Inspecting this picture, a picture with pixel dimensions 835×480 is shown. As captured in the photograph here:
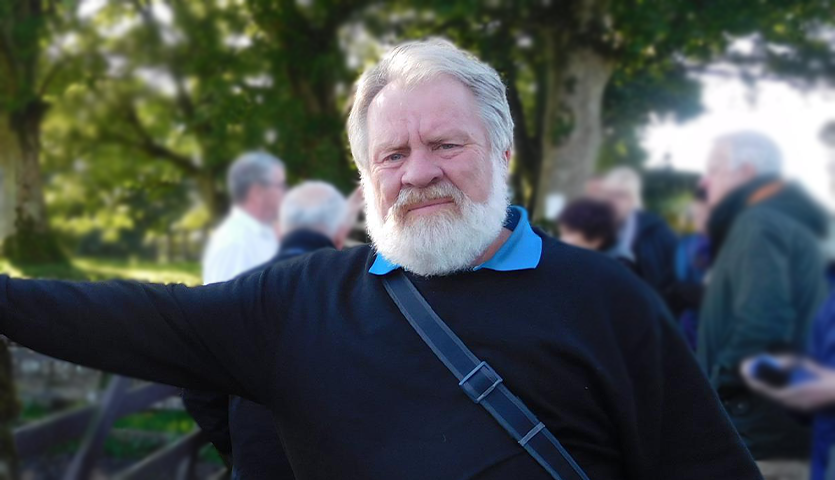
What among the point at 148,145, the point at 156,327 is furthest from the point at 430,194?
the point at 148,145

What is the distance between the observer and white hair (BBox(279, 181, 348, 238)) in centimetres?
384

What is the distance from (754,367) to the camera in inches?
111

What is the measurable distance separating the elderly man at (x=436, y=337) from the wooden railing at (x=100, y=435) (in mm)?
2122

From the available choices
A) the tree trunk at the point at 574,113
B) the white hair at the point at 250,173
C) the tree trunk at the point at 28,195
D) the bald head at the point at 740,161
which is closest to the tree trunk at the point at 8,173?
the tree trunk at the point at 28,195

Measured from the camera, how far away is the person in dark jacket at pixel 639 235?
443 cm

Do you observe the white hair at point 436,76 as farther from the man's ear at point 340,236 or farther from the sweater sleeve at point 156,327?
the man's ear at point 340,236

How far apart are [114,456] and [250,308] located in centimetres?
480

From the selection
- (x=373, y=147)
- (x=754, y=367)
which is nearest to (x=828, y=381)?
(x=754, y=367)

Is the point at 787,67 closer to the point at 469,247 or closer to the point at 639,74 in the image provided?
the point at 639,74

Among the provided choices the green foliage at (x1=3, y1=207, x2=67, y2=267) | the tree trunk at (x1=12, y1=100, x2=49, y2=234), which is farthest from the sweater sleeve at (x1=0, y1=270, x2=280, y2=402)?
the tree trunk at (x1=12, y1=100, x2=49, y2=234)

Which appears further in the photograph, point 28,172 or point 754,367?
point 28,172

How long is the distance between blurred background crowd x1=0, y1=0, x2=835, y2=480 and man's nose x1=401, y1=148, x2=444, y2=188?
773mm

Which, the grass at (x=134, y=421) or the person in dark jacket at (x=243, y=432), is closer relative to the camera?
the person in dark jacket at (x=243, y=432)

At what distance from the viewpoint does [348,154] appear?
3.51m
